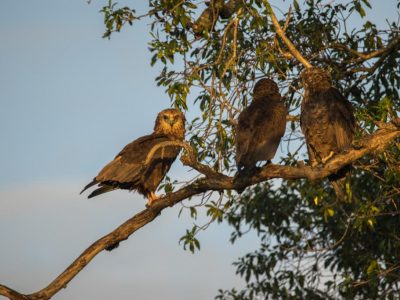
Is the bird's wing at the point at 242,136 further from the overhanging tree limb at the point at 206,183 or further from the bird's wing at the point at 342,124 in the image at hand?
the bird's wing at the point at 342,124

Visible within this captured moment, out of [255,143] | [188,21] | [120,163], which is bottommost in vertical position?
[255,143]

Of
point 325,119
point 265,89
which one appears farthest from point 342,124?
point 265,89

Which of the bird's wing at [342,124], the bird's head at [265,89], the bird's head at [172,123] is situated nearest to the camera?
the bird's wing at [342,124]

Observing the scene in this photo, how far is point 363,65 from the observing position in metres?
10.6

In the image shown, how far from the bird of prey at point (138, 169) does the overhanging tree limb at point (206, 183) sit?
1.22 meters

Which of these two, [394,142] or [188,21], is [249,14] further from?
[394,142]

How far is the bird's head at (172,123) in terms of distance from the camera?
10.4m

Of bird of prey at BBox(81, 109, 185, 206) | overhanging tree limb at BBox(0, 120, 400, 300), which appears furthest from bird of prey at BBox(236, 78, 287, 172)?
bird of prey at BBox(81, 109, 185, 206)

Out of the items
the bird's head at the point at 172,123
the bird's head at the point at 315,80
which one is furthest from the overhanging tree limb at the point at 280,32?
the bird's head at the point at 172,123

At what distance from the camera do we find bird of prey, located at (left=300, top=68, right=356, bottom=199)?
9023 mm

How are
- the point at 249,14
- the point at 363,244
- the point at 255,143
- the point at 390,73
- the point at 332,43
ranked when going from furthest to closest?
the point at 363,244 → the point at 390,73 → the point at 332,43 → the point at 249,14 → the point at 255,143

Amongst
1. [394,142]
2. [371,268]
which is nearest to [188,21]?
[394,142]

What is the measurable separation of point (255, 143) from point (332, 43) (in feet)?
8.60

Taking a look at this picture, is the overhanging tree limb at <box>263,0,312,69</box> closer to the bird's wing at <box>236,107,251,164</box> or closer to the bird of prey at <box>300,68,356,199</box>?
the bird of prey at <box>300,68,356,199</box>
